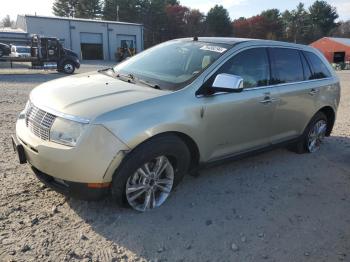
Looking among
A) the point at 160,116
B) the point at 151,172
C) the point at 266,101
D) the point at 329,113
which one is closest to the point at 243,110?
the point at 266,101

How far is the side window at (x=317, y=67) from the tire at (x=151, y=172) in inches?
117

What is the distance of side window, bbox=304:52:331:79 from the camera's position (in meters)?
5.93

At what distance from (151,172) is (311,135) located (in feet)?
11.2

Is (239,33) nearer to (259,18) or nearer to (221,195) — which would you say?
(259,18)

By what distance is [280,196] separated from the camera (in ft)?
15.0

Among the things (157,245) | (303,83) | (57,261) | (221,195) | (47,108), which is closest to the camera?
(57,261)

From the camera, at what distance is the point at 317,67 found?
19.9 feet

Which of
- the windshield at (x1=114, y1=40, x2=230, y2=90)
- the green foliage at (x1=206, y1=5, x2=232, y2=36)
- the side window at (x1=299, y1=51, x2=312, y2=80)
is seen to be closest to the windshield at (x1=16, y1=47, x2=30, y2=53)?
the windshield at (x1=114, y1=40, x2=230, y2=90)

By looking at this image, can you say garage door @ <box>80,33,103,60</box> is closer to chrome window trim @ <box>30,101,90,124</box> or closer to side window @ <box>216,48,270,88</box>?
side window @ <box>216,48,270,88</box>

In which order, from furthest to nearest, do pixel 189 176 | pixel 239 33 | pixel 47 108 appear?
pixel 239 33 < pixel 189 176 < pixel 47 108

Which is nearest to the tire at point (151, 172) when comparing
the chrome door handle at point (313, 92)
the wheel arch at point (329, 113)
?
the chrome door handle at point (313, 92)

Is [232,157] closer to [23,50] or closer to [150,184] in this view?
[150,184]

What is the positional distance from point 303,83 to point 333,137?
7.91 ft

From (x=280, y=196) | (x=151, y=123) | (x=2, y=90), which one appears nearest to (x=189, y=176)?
(x=280, y=196)
